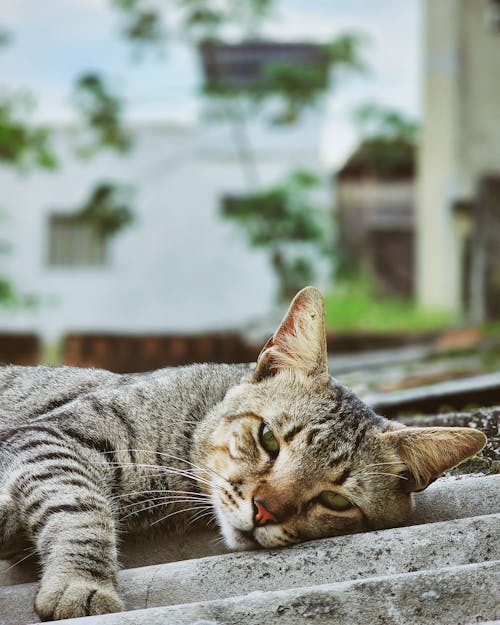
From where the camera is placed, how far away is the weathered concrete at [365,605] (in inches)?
52.7

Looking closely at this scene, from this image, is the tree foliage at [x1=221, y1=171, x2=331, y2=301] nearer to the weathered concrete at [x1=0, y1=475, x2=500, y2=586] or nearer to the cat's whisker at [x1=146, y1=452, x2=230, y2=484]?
the cat's whisker at [x1=146, y1=452, x2=230, y2=484]

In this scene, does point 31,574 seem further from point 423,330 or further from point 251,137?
point 251,137

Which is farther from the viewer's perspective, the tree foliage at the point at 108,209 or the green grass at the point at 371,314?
the tree foliage at the point at 108,209

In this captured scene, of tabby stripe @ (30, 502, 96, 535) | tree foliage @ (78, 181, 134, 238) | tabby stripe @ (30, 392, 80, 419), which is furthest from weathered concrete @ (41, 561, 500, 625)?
tree foliage @ (78, 181, 134, 238)

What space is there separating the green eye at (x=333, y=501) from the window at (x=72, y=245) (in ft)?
39.8

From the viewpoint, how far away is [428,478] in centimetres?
192

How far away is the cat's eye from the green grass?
258 inches

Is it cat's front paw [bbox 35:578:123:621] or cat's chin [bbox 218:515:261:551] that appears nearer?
cat's front paw [bbox 35:578:123:621]

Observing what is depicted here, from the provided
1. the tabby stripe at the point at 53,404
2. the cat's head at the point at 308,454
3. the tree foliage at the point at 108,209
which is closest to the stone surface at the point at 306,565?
the cat's head at the point at 308,454

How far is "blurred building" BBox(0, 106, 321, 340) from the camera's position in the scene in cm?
1312

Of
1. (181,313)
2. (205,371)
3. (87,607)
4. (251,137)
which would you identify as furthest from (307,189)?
(87,607)

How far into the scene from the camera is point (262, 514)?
1.84 meters

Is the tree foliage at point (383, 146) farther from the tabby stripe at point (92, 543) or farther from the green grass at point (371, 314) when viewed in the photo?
the tabby stripe at point (92, 543)

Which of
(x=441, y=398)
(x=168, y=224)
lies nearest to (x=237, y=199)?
(x=168, y=224)
